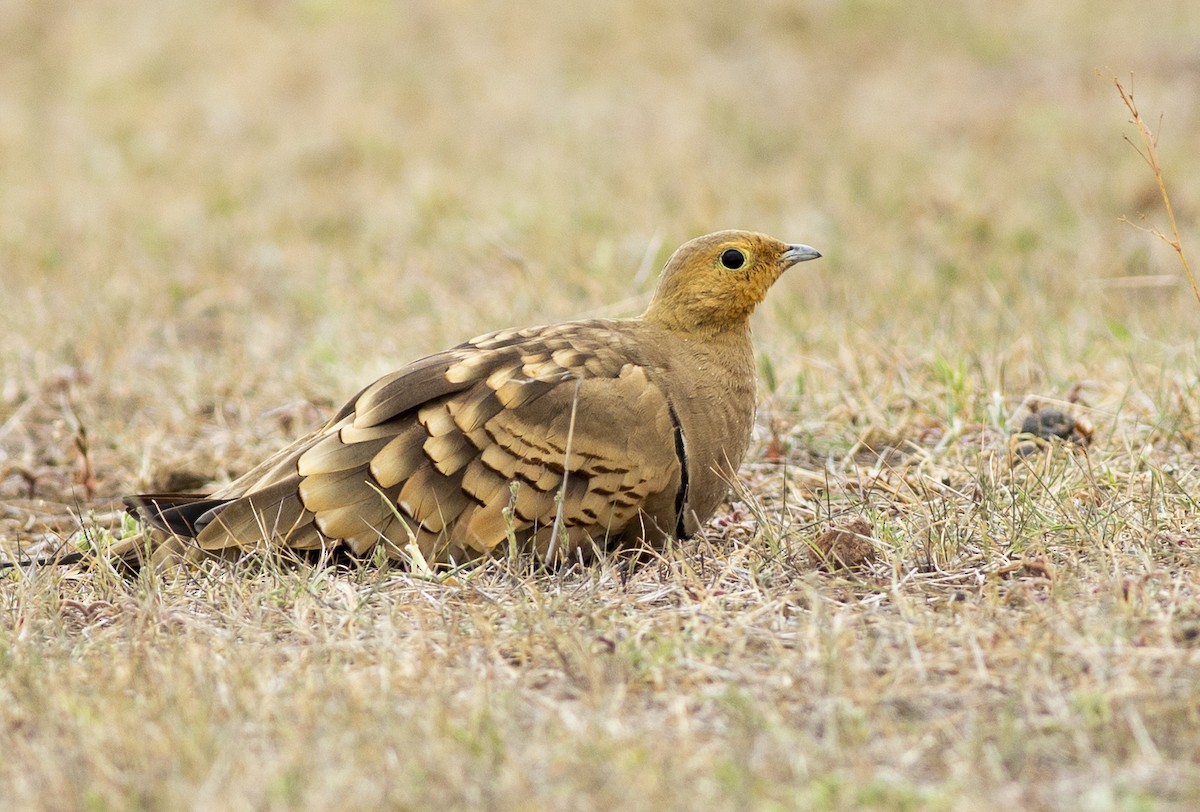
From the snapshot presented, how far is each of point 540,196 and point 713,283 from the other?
16.0 ft

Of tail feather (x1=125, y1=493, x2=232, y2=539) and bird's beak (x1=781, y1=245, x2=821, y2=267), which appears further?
bird's beak (x1=781, y1=245, x2=821, y2=267)

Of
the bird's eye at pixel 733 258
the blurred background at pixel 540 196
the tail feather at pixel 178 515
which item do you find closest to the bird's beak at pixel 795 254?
the bird's eye at pixel 733 258

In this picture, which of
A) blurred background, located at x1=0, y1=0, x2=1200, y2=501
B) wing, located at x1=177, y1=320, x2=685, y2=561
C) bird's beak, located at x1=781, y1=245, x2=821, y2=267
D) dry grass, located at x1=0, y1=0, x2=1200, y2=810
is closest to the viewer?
dry grass, located at x1=0, y1=0, x2=1200, y2=810

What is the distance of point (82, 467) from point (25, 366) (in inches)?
58.2

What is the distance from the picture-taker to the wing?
392cm

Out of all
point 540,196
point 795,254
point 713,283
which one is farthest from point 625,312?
point 540,196

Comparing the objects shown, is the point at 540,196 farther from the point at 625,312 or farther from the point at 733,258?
the point at 733,258

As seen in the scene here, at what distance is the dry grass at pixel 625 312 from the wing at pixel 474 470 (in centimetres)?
15

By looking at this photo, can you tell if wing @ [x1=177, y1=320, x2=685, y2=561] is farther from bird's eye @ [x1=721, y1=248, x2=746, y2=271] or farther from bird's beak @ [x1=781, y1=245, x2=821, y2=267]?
bird's beak @ [x1=781, y1=245, x2=821, y2=267]

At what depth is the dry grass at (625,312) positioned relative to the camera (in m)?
2.79

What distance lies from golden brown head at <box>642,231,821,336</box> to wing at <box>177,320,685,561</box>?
52 centimetres

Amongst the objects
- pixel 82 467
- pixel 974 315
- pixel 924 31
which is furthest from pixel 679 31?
pixel 82 467

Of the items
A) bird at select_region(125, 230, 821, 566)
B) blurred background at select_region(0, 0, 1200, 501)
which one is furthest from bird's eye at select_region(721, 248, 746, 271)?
blurred background at select_region(0, 0, 1200, 501)

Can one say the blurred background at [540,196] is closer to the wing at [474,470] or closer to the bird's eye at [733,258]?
the bird's eye at [733,258]
